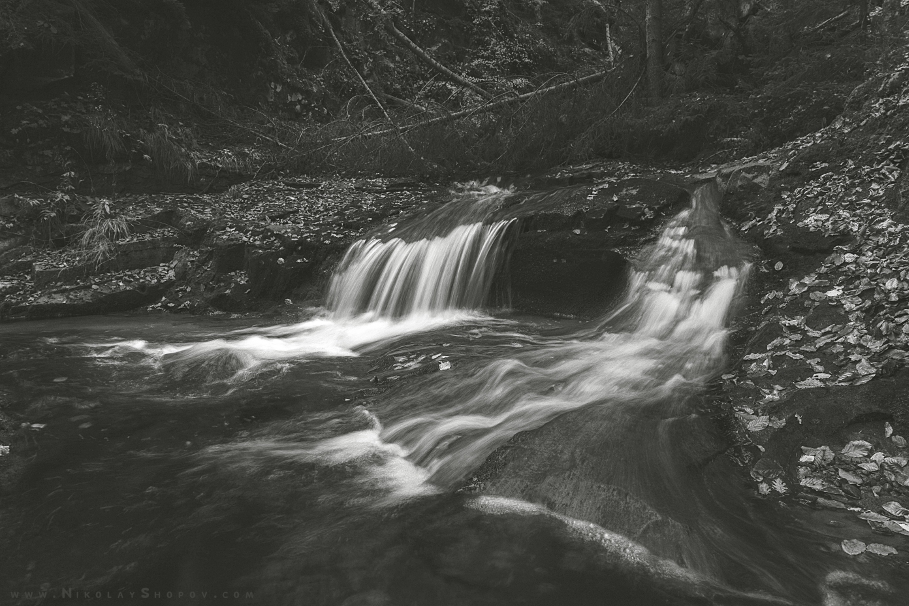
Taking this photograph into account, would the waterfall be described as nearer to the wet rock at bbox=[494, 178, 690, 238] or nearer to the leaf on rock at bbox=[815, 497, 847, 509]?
the wet rock at bbox=[494, 178, 690, 238]

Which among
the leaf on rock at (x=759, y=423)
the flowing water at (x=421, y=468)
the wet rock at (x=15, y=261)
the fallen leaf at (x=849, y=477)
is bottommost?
the flowing water at (x=421, y=468)

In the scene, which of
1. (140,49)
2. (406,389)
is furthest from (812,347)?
(140,49)

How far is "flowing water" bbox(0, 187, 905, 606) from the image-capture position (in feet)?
10.3

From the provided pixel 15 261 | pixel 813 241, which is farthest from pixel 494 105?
pixel 15 261

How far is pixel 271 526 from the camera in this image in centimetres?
362

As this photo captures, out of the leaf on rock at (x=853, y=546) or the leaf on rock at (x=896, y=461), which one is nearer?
the leaf on rock at (x=853, y=546)

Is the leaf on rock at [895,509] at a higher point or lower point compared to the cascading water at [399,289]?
lower

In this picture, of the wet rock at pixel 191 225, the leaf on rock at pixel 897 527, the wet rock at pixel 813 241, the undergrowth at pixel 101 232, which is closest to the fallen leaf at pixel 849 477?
the leaf on rock at pixel 897 527

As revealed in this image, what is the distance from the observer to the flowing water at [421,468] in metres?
3.13

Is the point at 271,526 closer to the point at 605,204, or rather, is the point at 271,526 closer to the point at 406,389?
the point at 406,389

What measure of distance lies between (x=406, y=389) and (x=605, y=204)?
161 inches

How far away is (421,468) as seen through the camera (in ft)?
14.3

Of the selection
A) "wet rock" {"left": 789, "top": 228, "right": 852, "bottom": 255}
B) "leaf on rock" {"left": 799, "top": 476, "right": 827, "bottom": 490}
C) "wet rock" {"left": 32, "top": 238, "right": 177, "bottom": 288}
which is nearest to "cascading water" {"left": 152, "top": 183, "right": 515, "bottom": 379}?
"wet rock" {"left": 32, "top": 238, "right": 177, "bottom": 288}

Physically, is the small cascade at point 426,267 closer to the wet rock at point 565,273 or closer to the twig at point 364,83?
the wet rock at point 565,273
